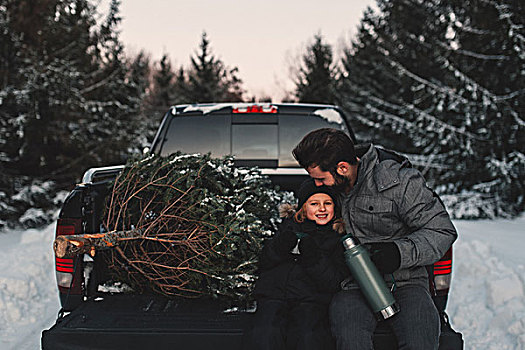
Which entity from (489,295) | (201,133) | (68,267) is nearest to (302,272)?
(68,267)

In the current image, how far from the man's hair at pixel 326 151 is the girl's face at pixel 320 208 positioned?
0.70 feet

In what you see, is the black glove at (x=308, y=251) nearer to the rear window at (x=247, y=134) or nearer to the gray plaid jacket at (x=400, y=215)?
the gray plaid jacket at (x=400, y=215)

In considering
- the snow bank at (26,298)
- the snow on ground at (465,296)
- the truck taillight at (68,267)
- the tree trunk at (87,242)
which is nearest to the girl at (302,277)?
the tree trunk at (87,242)

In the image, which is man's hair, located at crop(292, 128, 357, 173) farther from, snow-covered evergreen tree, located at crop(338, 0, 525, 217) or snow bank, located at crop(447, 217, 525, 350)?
snow-covered evergreen tree, located at crop(338, 0, 525, 217)

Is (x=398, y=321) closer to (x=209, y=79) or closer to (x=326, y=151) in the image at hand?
Result: (x=326, y=151)

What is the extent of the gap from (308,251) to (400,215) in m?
0.56

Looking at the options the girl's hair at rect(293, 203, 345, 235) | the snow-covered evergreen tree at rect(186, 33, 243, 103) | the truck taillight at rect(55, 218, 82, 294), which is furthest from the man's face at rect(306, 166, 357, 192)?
the snow-covered evergreen tree at rect(186, 33, 243, 103)

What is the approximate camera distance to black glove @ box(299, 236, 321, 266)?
8.45ft

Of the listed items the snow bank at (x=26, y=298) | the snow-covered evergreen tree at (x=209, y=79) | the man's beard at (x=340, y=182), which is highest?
the snow-covered evergreen tree at (x=209, y=79)

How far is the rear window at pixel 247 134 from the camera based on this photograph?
14.9ft

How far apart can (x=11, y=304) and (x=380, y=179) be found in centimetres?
362

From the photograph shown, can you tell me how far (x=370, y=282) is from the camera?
2291mm

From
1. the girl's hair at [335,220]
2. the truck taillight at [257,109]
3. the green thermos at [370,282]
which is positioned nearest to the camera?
the green thermos at [370,282]

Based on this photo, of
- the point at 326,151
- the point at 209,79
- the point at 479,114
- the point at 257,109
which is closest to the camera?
the point at 326,151
